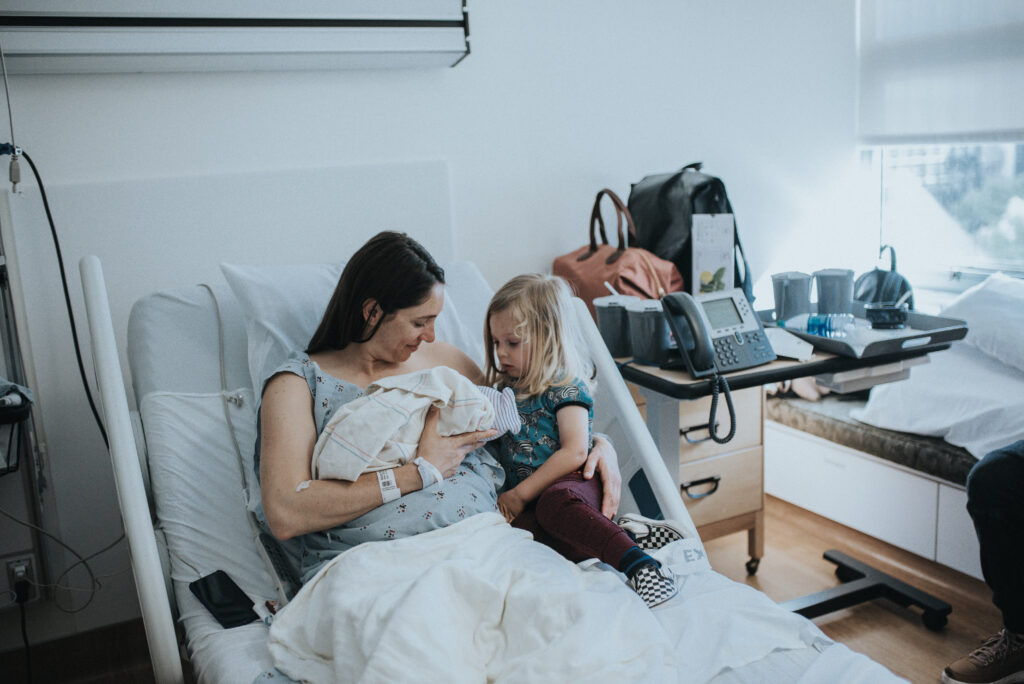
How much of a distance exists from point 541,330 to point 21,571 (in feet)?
4.52

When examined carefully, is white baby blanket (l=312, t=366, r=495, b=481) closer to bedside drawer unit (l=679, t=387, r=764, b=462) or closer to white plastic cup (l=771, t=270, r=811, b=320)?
bedside drawer unit (l=679, t=387, r=764, b=462)

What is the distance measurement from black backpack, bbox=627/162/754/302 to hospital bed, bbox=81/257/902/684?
716 mm

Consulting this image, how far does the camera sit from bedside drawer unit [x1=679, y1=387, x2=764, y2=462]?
7.25ft

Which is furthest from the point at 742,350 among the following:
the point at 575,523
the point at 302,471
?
the point at 302,471

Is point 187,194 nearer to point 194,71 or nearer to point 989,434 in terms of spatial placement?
point 194,71

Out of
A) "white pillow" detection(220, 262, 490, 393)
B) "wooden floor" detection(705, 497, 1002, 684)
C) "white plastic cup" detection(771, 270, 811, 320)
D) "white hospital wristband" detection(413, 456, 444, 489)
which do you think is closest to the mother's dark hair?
"white pillow" detection(220, 262, 490, 393)

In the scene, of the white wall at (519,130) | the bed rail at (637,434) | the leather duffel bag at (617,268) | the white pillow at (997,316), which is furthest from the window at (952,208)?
the bed rail at (637,434)

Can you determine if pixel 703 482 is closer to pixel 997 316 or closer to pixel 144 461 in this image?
pixel 997 316

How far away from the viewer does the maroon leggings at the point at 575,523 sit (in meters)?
1.37

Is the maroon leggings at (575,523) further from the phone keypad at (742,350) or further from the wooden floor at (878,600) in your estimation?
the wooden floor at (878,600)

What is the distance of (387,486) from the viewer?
1342mm

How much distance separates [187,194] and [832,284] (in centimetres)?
172

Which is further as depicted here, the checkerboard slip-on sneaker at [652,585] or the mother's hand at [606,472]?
the mother's hand at [606,472]

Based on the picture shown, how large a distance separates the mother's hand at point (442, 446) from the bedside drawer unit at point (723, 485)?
0.96m
